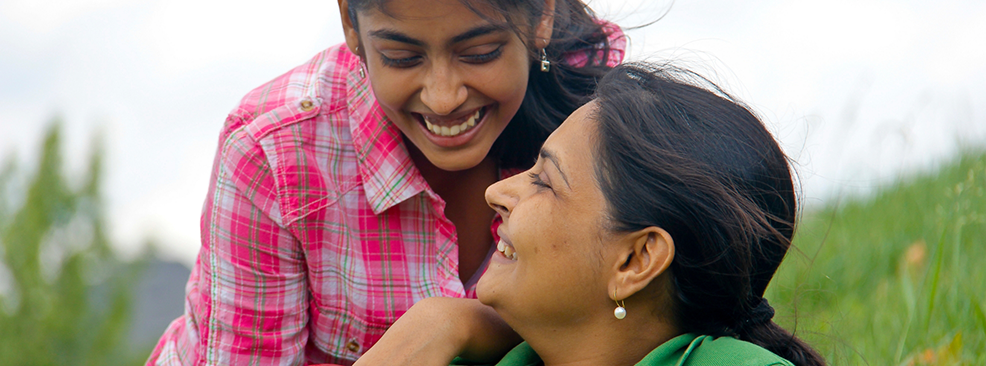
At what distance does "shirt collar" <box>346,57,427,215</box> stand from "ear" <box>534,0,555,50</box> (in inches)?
18.6

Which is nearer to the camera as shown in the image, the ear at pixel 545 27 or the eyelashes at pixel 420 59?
the eyelashes at pixel 420 59

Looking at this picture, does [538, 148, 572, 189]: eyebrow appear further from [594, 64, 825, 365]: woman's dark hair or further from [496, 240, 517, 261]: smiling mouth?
[496, 240, 517, 261]: smiling mouth

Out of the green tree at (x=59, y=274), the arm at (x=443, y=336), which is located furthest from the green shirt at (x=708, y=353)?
the green tree at (x=59, y=274)

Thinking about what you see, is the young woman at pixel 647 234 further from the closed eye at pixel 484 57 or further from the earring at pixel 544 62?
the earring at pixel 544 62

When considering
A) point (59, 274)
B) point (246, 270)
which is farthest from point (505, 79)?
point (59, 274)

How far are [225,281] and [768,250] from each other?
4.59ft

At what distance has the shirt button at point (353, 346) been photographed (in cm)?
250

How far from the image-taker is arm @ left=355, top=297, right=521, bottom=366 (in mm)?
1837

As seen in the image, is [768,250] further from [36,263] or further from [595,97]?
[36,263]

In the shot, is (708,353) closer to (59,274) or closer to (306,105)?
(306,105)

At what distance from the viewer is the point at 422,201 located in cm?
243

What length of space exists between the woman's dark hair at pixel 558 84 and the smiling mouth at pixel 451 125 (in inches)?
10.8

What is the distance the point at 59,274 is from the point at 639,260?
78.3 ft

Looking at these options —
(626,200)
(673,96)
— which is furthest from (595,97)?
(626,200)
